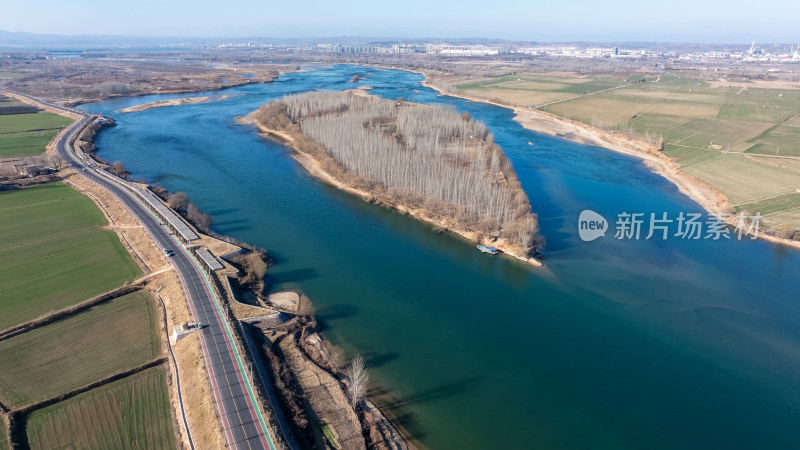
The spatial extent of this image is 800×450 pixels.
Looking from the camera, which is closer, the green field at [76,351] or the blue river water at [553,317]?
the green field at [76,351]

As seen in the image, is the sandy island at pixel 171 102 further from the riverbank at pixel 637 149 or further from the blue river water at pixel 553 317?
the riverbank at pixel 637 149

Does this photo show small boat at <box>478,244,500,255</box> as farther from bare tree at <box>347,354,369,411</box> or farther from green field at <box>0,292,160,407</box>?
A: green field at <box>0,292,160,407</box>

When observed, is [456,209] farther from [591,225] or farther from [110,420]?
[110,420]

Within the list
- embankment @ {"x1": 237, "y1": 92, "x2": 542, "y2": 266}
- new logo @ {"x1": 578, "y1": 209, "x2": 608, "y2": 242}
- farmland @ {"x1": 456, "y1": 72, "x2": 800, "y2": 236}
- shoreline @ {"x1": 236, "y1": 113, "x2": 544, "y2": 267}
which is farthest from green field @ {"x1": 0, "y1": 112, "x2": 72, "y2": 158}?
farmland @ {"x1": 456, "y1": 72, "x2": 800, "y2": 236}

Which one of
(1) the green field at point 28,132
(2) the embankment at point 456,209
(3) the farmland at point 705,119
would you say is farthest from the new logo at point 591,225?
(1) the green field at point 28,132

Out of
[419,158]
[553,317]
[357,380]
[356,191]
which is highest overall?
[419,158]

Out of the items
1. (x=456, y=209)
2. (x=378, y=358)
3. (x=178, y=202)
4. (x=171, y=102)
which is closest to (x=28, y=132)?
(x=171, y=102)
